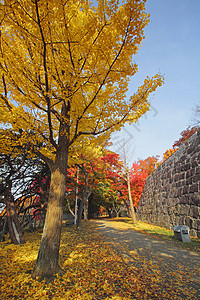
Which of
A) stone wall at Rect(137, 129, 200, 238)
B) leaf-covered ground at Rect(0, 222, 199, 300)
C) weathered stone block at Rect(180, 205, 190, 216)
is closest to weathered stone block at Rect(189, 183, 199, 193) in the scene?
stone wall at Rect(137, 129, 200, 238)

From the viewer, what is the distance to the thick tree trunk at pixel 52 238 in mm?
2873

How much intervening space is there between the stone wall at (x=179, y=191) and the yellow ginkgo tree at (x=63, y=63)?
5813 millimetres

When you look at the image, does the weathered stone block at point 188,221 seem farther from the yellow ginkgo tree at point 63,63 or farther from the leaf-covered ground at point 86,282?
the yellow ginkgo tree at point 63,63

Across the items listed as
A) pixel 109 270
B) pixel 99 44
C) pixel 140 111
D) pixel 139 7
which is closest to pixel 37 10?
pixel 99 44

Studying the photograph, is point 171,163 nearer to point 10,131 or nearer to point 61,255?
point 61,255

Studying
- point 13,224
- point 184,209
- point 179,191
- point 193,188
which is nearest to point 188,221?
point 184,209

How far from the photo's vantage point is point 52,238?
9.81 ft

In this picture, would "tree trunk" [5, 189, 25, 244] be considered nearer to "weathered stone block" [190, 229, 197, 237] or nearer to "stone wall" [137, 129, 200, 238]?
"weathered stone block" [190, 229, 197, 237]

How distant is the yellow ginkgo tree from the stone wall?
5.81m

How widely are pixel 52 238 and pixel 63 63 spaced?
3.44 m

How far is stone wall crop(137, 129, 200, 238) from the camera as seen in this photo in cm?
718

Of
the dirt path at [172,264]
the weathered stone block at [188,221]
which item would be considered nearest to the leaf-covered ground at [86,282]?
the dirt path at [172,264]

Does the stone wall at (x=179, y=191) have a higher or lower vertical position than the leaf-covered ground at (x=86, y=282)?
higher

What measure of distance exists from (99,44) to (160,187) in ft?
37.1
